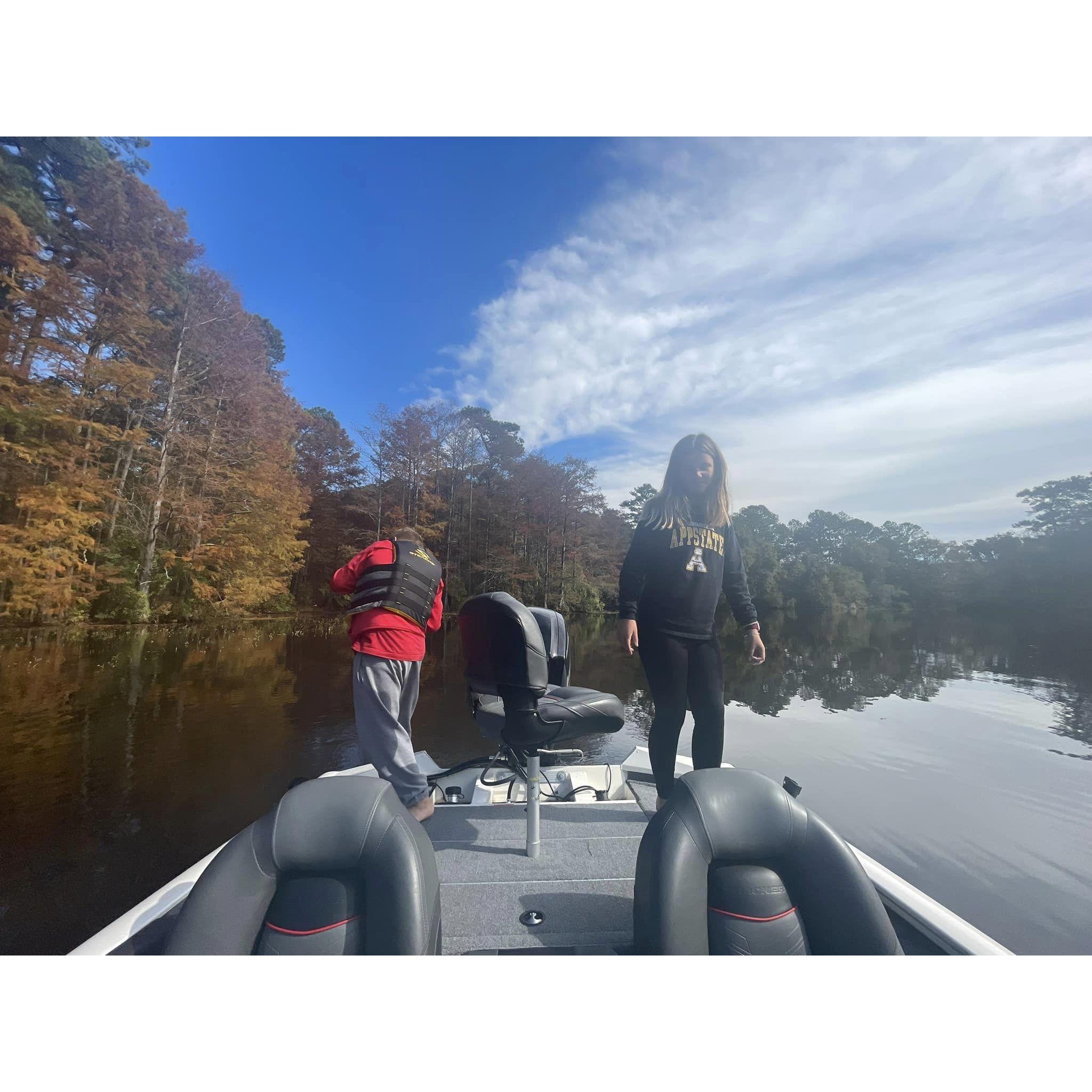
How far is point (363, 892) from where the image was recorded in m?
0.96

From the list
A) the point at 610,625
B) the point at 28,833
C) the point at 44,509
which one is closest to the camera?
the point at 28,833

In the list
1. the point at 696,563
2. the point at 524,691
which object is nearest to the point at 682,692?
the point at 696,563

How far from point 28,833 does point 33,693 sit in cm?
466

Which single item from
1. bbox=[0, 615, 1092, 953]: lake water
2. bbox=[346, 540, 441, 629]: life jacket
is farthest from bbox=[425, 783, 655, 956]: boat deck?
bbox=[0, 615, 1092, 953]: lake water

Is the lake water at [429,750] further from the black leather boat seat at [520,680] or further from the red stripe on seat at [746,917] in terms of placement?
the red stripe on seat at [746,917]

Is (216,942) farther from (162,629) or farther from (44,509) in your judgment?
(162,629)

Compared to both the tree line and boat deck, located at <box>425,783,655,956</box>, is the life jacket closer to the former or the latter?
boat deck, located at <box>425,783,655,956</box>

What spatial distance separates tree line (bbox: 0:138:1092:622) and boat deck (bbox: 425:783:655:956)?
8073 mm

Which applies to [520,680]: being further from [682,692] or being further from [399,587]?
[399,587]

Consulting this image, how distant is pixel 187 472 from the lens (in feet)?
45.8

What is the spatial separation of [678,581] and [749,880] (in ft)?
3.93

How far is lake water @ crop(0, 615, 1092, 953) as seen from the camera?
2.62 meters

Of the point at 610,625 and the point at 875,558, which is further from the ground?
the point at 875,558

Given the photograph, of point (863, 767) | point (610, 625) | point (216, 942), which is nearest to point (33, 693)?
point (216, 942)
